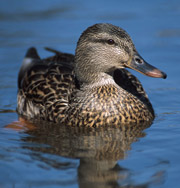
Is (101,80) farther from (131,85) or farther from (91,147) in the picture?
(91,147)

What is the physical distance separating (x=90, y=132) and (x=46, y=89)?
1.19 meters

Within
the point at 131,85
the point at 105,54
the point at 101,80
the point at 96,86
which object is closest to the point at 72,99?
the point at 96,86

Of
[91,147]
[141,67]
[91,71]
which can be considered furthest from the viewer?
[91,71]

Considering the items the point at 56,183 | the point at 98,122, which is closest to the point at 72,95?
the point at 98,122

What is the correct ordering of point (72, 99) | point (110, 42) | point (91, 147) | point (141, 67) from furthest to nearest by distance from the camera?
point (72, 99) → point (110, 42) → point (141, 67) → point (91, 147)

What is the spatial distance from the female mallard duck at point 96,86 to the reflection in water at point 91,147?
0.19 m

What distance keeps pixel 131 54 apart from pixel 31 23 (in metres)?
6.20

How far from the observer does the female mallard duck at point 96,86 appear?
23.9 feet

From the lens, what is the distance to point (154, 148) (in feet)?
21.6

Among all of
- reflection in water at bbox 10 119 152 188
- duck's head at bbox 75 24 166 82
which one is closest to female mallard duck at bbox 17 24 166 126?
duck's head at bbox 75 24 166 82

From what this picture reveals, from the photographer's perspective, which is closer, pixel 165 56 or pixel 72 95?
pixel 72 95

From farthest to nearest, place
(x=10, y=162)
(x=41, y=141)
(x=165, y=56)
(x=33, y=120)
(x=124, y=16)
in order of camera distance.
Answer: (x=124, y=16) < (x=165, y=56) < (x=33, y=120) < (x=41, y=141) < (x=10, y=162)

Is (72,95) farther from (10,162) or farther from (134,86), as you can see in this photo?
(10,162)

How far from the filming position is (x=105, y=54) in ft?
24.3
